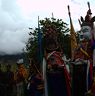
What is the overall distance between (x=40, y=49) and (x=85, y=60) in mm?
2123

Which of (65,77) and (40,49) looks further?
(40,49)

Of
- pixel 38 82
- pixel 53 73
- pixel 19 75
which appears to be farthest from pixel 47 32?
pixel 19 75

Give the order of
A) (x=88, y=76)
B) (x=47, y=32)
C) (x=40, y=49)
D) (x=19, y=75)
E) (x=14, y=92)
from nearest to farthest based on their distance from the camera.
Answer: (x=88, y=76) → (x=47, y=32) → (x=40, y=49) → (x=19, y=75) → (x=14, y=92)

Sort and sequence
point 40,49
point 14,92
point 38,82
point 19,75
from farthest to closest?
point 14,92 < point 19,75 < point 38,82 < point 40,49

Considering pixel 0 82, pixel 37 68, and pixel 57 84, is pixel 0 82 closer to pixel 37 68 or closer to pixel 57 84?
pixel 37 68

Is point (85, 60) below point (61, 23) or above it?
below

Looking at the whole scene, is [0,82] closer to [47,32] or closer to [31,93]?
[31,93]

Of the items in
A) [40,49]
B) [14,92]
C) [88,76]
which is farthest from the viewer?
[14,92]

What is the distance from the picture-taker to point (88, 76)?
1106cm

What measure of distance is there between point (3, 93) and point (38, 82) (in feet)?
20.7

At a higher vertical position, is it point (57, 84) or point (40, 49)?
point (40, 49)

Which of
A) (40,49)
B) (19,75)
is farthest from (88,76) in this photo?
(19,75)

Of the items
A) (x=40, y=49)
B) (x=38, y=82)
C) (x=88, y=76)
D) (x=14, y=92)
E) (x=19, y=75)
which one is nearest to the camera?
(x=88, y=76)

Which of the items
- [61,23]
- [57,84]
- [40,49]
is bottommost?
[57,84]
